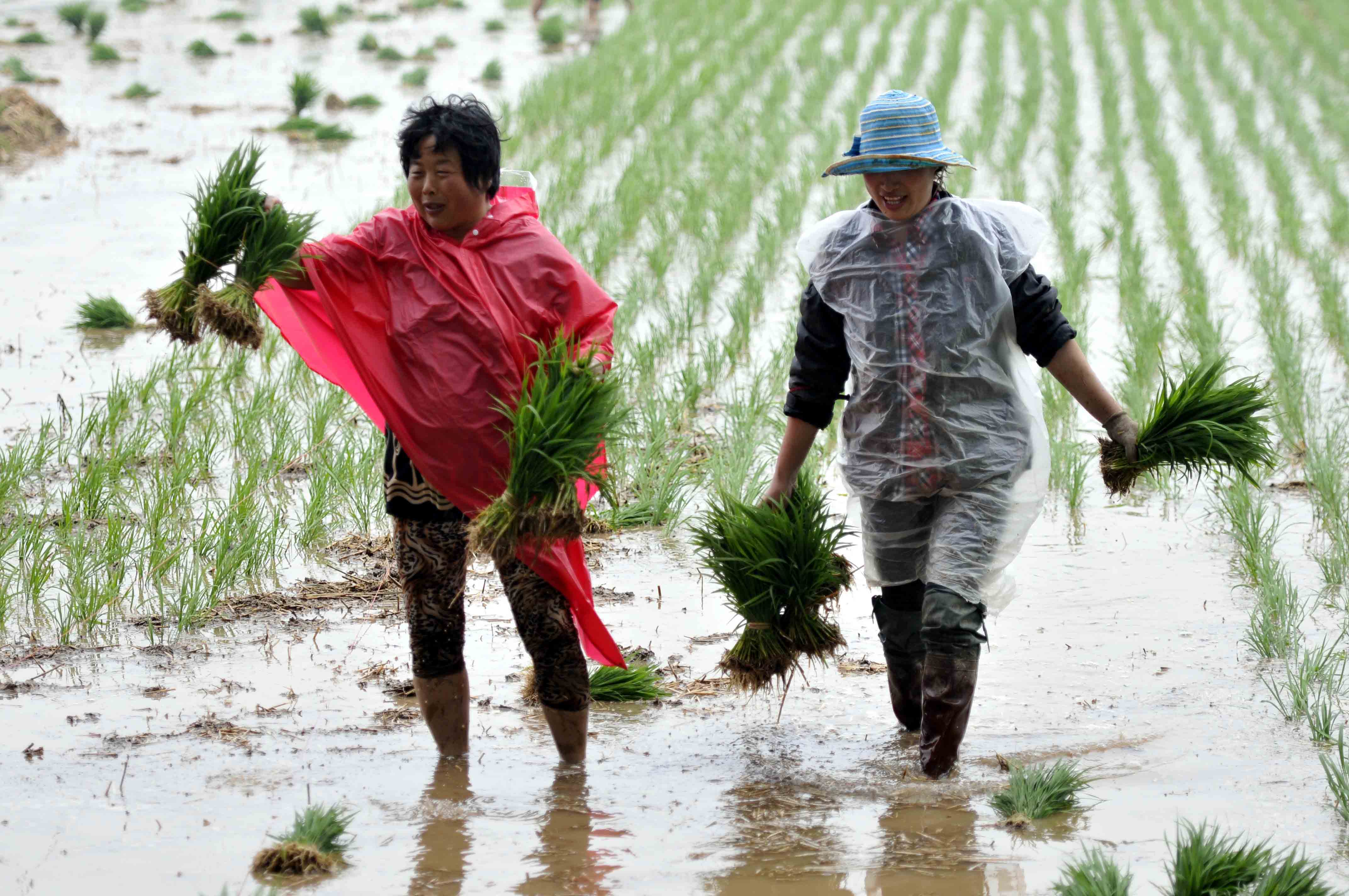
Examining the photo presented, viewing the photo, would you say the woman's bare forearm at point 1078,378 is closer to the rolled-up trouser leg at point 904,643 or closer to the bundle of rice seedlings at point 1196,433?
the bundle of rice seedlings at point 1196,433

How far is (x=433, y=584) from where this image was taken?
284 cm

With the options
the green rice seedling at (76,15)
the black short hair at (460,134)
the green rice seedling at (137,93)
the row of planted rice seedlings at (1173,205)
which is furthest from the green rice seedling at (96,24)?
the black short hair at (460,134)

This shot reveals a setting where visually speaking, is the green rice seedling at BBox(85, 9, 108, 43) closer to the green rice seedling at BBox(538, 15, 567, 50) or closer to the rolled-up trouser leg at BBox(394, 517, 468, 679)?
the green rice seedling at BBox(538, 15, 567, 50)

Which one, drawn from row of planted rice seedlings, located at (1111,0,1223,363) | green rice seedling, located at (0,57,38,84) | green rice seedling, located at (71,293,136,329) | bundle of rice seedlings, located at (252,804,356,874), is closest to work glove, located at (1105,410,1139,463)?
bundle of rice seedlings, located at (252,804,356,874)

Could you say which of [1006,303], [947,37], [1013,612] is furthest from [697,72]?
[1006,303]

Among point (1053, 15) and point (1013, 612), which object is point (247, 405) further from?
point (1053, 15)

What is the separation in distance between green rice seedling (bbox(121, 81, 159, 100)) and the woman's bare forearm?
10259 millimetres

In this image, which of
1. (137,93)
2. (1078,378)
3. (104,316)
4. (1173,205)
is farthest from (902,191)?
(137,93)

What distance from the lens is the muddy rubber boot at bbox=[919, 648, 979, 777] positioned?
2.82 meters

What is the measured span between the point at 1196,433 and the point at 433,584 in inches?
60.5

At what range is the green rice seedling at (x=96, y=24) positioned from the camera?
14.0 m

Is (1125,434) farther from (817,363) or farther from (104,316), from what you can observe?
(104,316)

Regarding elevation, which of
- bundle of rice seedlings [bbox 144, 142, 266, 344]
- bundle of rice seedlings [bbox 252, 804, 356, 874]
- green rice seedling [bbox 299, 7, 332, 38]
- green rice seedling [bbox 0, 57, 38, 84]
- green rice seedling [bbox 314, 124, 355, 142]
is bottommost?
bundle of rice seedlings [bbox 252, 804, 356, 874]

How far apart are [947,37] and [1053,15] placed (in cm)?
238
